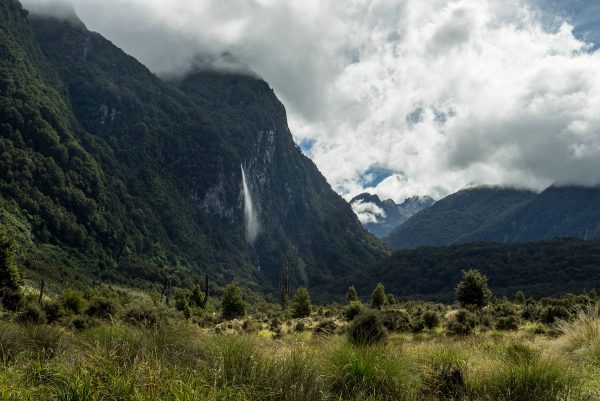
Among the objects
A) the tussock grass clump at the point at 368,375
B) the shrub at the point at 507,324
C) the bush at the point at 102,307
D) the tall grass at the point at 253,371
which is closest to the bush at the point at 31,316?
the tall grass at the point at 253,371

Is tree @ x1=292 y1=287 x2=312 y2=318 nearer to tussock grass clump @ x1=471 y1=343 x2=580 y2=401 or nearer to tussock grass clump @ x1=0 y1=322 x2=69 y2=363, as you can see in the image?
tussock grass clump @ x1=0 y1=322 x2=69 y2=363

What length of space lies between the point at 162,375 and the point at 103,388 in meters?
0.73

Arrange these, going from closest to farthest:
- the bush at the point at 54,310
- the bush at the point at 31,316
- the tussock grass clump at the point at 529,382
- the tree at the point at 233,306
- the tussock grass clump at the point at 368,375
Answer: the tussock grass clump at the point at 529,382 < the tussock grass clump at the point at 368,375 < the bush at the point at 31,316 < the bush at the point at 54,310 < the tree at the point at 233,306

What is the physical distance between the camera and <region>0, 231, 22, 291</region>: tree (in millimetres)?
49094

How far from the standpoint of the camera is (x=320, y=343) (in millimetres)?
10211

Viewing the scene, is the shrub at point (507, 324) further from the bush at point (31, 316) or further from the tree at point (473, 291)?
the bush at point (31, 316)

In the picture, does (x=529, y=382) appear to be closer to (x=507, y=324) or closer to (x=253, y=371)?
(x=253, y=371)

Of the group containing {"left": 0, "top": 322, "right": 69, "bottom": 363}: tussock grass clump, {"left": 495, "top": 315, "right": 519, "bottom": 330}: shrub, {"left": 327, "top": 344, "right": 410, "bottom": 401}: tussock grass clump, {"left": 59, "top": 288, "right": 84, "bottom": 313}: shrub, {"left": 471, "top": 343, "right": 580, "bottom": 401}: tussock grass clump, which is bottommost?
{"left": 495, "top": 315, "right": 519, "bottom": 330}: shrub

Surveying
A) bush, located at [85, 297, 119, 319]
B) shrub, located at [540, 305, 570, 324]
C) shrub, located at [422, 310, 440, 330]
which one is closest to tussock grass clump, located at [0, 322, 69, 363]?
shrub, located at [422, 310, 440, 330]

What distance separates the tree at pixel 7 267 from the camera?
49.1m

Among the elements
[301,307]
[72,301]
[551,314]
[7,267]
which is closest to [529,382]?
[551,314]

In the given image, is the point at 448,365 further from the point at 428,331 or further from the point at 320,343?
the point at 428,331

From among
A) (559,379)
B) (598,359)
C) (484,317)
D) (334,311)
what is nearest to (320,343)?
(559,379)

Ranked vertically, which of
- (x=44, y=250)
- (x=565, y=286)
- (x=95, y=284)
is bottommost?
(x=565, y=286)
